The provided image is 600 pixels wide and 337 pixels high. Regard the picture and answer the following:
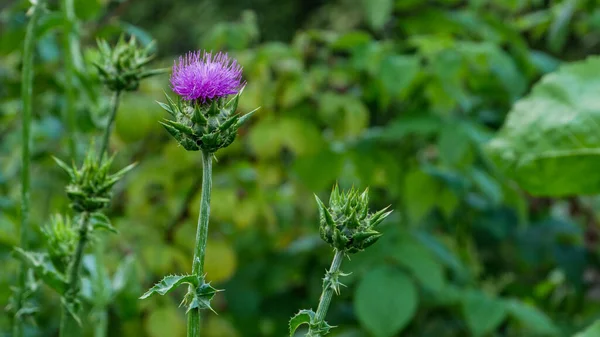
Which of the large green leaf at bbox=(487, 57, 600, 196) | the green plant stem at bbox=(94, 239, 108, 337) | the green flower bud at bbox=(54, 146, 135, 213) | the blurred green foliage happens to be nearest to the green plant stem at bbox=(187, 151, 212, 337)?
the green flower bud at bbox=(54, 146, 135, 213)

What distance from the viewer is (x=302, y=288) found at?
123 inches

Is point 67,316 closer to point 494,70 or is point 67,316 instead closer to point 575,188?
point 575,188

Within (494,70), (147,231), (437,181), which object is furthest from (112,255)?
(494,70)

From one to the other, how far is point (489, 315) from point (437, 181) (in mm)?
523

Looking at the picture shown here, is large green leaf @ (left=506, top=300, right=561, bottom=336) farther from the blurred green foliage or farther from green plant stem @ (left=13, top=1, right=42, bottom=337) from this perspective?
green plant stem @ (left=13, top=1, right=42, bottom=337)

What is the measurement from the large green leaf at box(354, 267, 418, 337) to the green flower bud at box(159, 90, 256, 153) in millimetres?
1536

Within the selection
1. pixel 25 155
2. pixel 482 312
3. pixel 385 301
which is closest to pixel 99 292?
pixel 25 155

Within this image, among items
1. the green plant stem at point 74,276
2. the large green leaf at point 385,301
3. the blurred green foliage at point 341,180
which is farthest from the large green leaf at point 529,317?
the green plant stem at point 74,276

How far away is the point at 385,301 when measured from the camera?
2414mm

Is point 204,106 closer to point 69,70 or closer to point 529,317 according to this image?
point 69,70

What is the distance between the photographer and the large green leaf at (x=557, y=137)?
1.82 metres

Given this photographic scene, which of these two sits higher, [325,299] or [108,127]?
[108,127]

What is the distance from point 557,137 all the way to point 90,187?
1189 millimetres

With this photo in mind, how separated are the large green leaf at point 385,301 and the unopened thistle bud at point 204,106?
152cm
